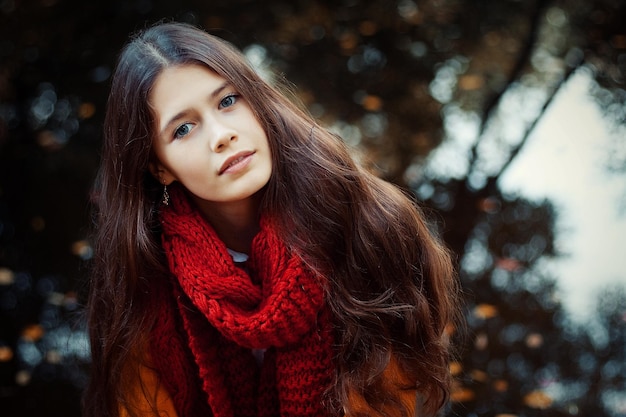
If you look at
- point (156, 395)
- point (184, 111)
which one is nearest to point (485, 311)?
point (156, 395)

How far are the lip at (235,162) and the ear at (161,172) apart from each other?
22 cm

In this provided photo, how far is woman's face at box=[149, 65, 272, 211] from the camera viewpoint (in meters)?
1.78

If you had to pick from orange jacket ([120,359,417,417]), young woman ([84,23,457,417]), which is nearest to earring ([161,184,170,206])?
young woman ([84,23,457,417])

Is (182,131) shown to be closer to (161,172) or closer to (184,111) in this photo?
(184,111)

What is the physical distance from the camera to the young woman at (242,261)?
1806 mm

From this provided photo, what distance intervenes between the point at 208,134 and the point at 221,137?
5cm

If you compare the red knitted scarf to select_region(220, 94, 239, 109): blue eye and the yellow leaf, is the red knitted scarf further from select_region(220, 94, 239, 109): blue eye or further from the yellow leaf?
the yellow leaf

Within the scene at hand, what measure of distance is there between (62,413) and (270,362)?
4.88ft

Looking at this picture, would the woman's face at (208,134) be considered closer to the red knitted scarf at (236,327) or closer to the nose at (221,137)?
the nose at (221,137)

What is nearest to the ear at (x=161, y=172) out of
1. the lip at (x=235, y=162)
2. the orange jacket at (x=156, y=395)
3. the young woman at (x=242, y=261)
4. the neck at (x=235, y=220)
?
the young woman at (x=242, y=261)

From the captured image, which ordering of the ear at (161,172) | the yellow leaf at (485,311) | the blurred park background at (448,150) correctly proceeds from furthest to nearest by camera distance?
1. the yellow leaf at (485,311)
2. the blurred park background at (448,150)
3. the ear at (161,172)

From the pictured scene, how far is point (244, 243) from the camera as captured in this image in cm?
209

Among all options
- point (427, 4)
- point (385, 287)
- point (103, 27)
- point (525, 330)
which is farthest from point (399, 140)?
point (385, 287)

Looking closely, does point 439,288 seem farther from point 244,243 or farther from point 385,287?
point 244,243
